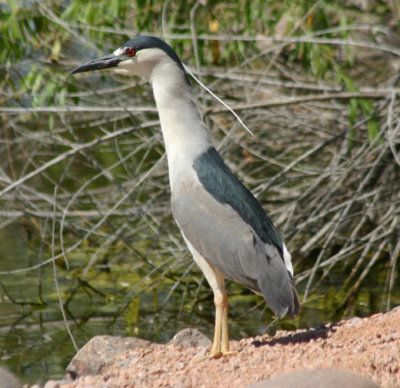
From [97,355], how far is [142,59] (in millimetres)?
1540

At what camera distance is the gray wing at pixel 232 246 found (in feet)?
12.7

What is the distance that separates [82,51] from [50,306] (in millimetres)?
2368

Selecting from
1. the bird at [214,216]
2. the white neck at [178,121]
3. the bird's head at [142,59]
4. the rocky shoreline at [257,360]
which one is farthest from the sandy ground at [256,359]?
the bird's head at [142,59]

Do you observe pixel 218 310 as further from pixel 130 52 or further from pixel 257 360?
pixel 130 52

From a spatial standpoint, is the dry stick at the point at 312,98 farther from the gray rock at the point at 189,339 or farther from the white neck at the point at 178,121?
the gray rock at the point at 189,339

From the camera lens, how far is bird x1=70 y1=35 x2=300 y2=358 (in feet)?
12.8

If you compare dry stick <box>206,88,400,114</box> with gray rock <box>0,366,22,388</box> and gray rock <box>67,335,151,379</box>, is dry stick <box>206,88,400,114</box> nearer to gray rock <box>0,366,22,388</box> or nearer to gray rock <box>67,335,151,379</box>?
gray rock <box>67,335,151,379</box>

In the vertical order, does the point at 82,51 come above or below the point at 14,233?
above

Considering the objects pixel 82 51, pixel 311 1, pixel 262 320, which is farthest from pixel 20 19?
pixel 262 320

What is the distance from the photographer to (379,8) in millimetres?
7945

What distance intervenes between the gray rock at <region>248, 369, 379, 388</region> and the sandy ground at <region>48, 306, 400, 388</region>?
230 mm

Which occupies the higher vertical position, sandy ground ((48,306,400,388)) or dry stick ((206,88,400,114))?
dry stick ((206,88,400,114))

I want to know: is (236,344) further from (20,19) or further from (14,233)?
(14,233)

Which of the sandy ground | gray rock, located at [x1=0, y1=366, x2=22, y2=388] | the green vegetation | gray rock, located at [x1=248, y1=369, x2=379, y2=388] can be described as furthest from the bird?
the green vegetation
